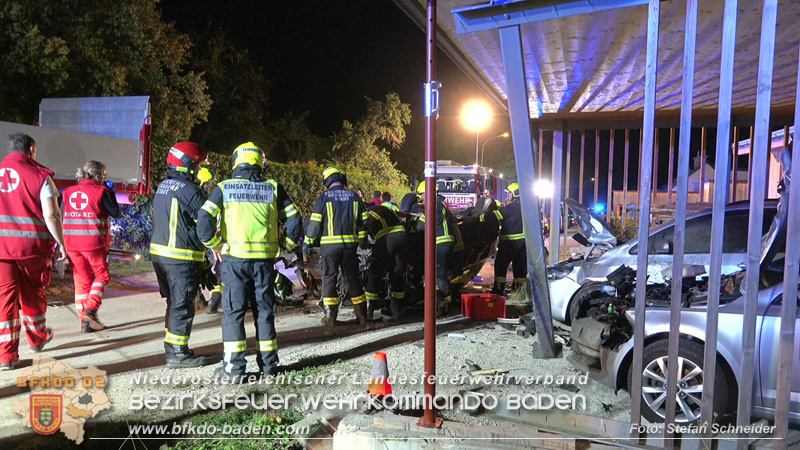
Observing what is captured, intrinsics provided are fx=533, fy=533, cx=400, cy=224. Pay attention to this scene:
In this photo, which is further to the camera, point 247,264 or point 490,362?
point 490,362

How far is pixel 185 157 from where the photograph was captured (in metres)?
5.27

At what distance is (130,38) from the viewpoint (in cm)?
1352

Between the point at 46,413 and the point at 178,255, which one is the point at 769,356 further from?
the point at 46,413

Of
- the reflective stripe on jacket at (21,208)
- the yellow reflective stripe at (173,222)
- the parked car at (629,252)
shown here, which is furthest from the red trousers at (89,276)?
the parked car at (629,252)

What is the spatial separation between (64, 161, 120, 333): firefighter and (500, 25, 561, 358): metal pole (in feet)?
15.7

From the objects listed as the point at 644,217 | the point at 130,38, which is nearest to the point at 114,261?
the point at 130,38

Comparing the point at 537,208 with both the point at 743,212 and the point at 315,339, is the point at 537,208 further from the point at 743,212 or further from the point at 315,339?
the point at 315,339

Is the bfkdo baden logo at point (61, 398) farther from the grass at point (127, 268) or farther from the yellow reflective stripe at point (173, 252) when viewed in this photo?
the grass at point (127, 268)

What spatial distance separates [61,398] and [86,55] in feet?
34.8

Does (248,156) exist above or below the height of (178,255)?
above

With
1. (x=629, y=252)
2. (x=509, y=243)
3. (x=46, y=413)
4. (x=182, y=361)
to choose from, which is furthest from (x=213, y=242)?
(x=509, y=243)

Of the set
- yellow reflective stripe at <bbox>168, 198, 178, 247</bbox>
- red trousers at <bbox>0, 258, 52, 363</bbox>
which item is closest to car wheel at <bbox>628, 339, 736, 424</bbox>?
yellow reflective stripe at <bbox>168, 198, 178, 247</bbox>

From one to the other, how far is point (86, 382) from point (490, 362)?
3.77 meters

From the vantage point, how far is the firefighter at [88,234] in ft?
20.4
